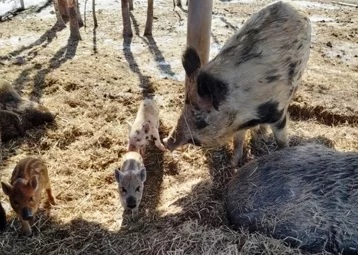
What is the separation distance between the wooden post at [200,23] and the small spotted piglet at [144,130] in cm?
84

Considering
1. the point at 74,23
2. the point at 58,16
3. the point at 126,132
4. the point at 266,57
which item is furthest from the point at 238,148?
the point at 58,16

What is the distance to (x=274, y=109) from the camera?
3.73 metres

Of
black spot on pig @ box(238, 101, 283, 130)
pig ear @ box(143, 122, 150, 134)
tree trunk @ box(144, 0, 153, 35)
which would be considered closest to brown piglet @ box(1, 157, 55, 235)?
pig ear @ box(143, 122, 150, 134)

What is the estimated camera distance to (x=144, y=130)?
427cm

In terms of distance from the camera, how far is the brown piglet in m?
3.18

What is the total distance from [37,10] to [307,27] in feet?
24.4

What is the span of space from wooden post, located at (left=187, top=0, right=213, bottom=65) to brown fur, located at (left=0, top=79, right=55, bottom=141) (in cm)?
191

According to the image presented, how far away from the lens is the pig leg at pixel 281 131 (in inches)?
154

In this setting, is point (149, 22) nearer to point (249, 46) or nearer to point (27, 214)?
point (249, 46)

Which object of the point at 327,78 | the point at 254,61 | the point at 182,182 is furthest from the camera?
the point at 327,78

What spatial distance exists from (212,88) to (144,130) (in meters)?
1.08

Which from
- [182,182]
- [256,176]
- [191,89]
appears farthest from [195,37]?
[256,176]

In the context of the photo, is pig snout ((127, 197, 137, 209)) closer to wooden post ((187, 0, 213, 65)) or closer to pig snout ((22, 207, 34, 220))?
pig snout ((22, 207, 34, 220))

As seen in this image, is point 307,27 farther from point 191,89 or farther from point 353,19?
point 353,19
